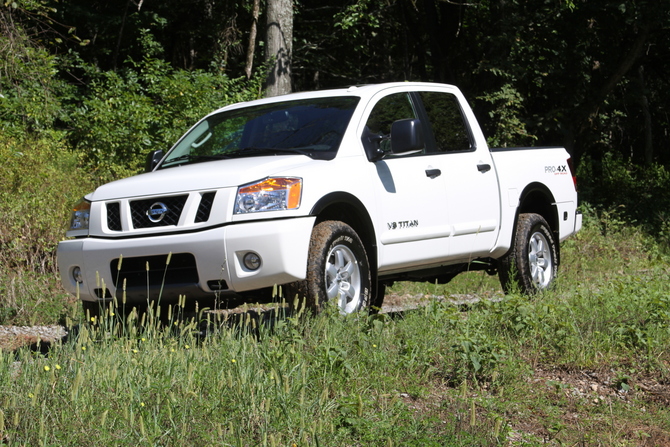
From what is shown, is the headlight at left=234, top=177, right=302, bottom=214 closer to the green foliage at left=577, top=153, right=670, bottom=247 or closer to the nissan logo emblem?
the nissan logo emblem

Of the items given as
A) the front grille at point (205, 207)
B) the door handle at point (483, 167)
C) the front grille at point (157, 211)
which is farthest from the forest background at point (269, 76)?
the door handle at point (483, 167)

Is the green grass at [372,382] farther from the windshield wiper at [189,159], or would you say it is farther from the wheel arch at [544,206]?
the wheel arch at [544,206]

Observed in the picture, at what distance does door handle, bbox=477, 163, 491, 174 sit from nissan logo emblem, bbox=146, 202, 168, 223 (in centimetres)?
309

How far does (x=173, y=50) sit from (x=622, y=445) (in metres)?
20.7

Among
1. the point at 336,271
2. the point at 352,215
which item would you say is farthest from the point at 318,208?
the point at 352,215

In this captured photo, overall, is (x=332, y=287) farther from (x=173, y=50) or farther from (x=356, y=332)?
(x=173, y=50)

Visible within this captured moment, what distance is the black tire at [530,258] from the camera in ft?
27.0

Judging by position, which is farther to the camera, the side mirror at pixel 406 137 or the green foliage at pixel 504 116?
the green foliage at pixel 504 116

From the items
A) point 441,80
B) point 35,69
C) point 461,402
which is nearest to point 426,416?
point 461,402

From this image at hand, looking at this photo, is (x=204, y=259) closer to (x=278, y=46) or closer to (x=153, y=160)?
(x=153, y=160)

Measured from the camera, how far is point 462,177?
24.7 feet

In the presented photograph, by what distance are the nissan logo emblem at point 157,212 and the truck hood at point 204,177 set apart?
0.08m

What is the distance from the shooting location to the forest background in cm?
1162

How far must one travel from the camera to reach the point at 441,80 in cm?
2077
